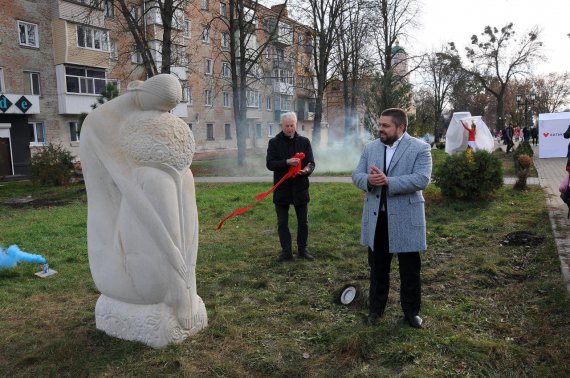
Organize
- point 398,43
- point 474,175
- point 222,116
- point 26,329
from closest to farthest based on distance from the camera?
point 26,329 → point 474,175 → point 398,43 → point 222,116

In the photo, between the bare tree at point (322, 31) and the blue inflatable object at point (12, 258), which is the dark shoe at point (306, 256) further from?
the bare tree at point (322, 31)

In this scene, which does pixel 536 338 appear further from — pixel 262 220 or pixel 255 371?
pixel 262 220

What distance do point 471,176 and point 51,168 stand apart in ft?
43.9

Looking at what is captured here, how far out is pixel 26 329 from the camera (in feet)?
12.6

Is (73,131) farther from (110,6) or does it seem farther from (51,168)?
(51,168)

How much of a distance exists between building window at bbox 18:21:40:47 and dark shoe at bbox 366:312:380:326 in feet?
86.2

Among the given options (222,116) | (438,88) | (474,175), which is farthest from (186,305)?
(438,88)

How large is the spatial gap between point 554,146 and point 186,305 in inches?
865

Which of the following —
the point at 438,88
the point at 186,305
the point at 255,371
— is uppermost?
the point at 438,88

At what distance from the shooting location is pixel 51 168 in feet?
50.1

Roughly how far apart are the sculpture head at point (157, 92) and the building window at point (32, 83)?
24.7m

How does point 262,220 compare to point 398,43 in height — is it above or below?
below

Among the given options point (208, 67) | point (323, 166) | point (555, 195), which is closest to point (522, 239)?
point (555, 195)

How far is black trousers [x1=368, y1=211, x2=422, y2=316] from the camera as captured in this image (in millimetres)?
3641
